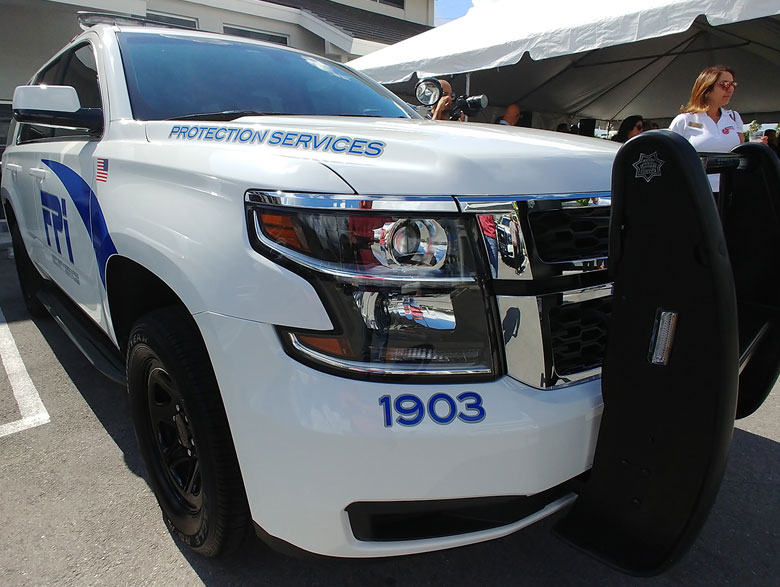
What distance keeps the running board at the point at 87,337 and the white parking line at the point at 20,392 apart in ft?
1.54

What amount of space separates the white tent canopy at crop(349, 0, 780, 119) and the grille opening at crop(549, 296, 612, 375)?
15.3ft

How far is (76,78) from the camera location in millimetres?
2855

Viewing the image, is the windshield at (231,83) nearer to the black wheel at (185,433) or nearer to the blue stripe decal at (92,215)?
the blue stripe decal at (92,215)

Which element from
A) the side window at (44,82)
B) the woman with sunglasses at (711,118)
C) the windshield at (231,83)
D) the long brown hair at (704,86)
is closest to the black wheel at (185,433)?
the windshield at (231,83)

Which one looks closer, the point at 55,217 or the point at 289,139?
the point at 289,139

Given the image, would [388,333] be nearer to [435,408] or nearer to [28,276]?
[435,408]

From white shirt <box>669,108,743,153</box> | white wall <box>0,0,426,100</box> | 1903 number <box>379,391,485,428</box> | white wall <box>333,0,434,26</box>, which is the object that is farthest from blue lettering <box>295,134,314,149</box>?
white wall <box>333,0,434,26</box>

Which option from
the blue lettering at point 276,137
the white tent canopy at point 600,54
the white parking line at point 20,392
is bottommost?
the white parking line at point 20,392

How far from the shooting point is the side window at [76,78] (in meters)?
2.49

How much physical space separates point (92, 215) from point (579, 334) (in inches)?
72.7

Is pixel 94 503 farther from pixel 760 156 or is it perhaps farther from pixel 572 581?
pixel 760 156

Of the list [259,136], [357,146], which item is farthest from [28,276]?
[357,146]

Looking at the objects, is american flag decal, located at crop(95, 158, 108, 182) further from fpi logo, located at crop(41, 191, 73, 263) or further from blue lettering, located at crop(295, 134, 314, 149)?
blue lettering, located at crop(295, 134, 314, 149)

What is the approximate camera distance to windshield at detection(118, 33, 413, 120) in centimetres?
218
